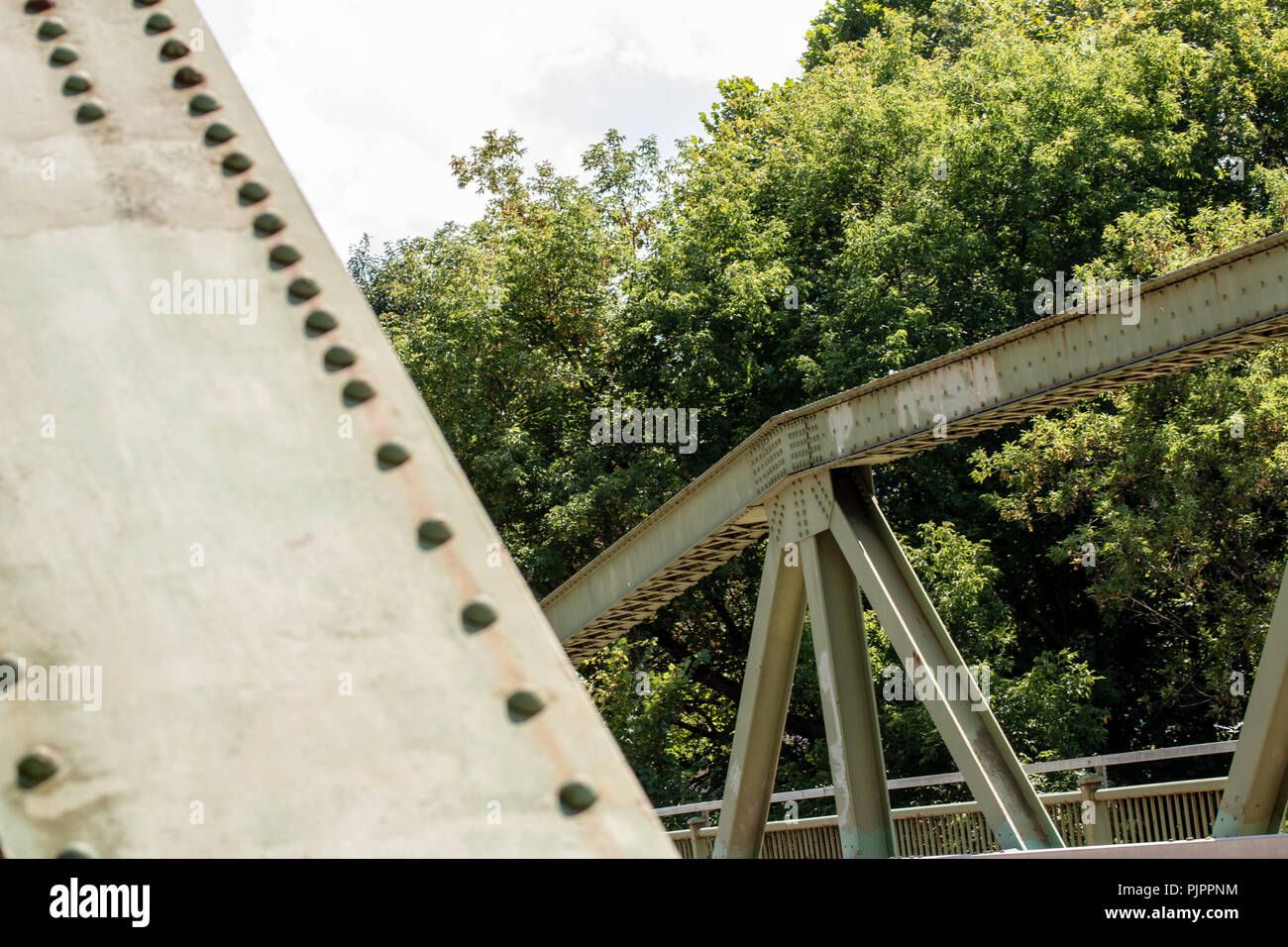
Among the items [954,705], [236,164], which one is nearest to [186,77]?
[236,164]

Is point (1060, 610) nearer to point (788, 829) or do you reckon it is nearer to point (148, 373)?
point (788, 829)

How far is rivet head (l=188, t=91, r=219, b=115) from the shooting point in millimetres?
2195

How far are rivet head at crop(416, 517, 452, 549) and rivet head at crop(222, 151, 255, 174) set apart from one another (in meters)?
0.81

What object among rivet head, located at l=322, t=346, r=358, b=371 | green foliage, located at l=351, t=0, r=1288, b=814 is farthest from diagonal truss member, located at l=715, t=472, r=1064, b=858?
green foliage, located at l=351, t=0, r=1288, b=814

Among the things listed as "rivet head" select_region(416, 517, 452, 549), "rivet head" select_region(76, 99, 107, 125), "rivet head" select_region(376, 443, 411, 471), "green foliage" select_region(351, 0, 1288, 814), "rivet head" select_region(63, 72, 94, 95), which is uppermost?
"green foliage" select_region(351, 0, 1288, 814)

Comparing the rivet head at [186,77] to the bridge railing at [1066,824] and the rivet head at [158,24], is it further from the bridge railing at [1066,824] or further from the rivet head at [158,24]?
the bridge railing at [1066,824]

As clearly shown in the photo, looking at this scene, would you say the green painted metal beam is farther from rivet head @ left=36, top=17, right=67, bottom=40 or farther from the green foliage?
the green foliage

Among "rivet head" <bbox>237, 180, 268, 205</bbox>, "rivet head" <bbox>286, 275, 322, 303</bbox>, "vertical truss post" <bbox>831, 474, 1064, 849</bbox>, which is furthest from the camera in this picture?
"vertical truss post" <bbox>831, 474, 1064, 849</bbox>

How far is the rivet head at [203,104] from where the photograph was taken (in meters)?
2.20

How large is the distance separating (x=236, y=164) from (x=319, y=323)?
419 mm

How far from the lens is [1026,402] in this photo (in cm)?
632
